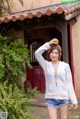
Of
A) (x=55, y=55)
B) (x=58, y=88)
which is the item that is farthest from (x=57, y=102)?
(x=55, y=55)

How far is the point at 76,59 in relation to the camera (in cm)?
995

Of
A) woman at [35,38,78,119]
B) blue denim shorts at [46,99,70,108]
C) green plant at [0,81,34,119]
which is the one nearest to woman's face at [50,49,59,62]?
woman at [35,38,78,119]

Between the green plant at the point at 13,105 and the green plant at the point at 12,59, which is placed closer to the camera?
the green plant at the point at 13,105

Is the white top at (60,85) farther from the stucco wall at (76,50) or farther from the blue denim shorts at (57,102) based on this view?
the stucco wall at (76,50)

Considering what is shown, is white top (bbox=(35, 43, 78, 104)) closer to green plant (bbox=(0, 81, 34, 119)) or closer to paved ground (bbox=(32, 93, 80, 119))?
green plant (bbox=(0, 81, 34, 119))

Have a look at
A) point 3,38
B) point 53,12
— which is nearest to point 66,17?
point 53,12

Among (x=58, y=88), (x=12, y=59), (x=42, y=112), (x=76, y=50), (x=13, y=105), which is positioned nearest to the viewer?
(x=58, y=88)

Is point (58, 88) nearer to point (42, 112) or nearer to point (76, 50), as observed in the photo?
point (42, 112)

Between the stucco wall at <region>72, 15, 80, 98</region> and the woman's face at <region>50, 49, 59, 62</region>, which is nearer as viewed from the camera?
the woman's face at <region>50, 49, 59, 62</region>

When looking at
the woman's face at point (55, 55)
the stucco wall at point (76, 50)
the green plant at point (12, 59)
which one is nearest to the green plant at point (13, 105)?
the woman's face at point (55, 55)

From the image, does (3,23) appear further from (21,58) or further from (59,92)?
(59,92)

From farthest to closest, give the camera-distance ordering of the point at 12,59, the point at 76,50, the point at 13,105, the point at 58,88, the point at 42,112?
the point at 76,50
the point at 12,59
the point at 42,112
the point at 13,105
the point at 58,88

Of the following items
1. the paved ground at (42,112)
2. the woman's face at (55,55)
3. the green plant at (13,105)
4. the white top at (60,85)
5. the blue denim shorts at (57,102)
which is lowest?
the paved ground at (42,112)

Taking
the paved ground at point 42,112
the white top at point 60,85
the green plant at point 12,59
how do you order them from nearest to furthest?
the white top at point 60,85, the paved ground at point 42,112, the green plant at point 12,59
